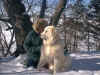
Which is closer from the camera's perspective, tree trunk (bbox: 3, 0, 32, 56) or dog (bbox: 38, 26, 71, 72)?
dog (bbox: 38, 26, 71, 72)

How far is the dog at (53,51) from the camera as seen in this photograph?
3477 mm

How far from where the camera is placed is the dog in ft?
11.4

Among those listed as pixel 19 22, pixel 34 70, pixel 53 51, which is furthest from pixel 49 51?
pixel 19 22

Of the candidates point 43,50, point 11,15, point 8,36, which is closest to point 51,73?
point 43,50

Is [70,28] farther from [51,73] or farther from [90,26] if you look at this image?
[51,73]

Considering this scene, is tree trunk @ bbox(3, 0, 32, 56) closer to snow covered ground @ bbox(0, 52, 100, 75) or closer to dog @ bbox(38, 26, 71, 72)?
snow covered ground @ bbox(0, 52, 100, 75)

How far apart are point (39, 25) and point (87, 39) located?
52.4 ft

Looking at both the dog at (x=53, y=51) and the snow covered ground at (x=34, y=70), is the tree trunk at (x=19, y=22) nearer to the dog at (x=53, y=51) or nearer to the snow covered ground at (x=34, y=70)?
the snow covered ground at (x=34, y=70)

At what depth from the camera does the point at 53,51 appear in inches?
138

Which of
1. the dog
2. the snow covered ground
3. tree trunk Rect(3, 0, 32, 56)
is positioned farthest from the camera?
tree trunk Rect(3, 0, 32, 56)

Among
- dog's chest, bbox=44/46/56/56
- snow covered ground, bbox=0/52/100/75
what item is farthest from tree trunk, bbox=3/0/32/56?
dog's chest, bbox=44/46/56/56

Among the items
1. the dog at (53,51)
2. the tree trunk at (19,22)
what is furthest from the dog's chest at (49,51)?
the tree trunk at (19,22)

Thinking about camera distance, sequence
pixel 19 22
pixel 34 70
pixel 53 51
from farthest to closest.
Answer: pixel 19 22 < pixel 34 70 < pixel 53 51

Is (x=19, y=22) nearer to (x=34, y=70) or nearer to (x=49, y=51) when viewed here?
(x=34, y=70)
